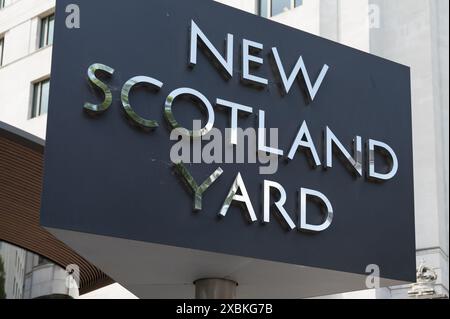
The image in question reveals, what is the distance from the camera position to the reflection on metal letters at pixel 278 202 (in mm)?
14868

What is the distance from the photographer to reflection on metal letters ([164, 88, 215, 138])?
14.5 metres

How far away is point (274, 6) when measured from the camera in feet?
105

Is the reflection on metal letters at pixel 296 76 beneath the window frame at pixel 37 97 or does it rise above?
beneath

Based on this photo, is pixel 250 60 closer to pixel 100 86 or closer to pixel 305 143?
pixel 305 143

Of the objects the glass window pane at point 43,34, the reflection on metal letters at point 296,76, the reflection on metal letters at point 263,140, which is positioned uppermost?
the glass window pane at point 43,34

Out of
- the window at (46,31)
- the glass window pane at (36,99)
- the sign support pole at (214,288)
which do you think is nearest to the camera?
the sign support pole at (214,288)

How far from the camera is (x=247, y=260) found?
575 inches

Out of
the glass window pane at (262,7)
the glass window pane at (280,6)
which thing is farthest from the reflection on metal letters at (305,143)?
the glass window pane at (262,7)

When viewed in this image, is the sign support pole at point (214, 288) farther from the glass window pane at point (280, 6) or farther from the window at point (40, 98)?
the window at point (40, 98)

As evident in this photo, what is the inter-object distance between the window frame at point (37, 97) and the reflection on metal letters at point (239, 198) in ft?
73.7

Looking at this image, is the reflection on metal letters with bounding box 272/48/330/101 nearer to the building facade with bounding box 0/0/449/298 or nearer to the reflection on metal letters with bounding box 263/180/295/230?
the reflection on metal letters with bounding box 263/180/295/230

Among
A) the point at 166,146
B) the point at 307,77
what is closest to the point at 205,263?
the point at 166,146

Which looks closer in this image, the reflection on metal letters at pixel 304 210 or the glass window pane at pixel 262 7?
the reflection on metal letters at pixel 304 210

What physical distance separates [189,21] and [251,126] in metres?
1.95
